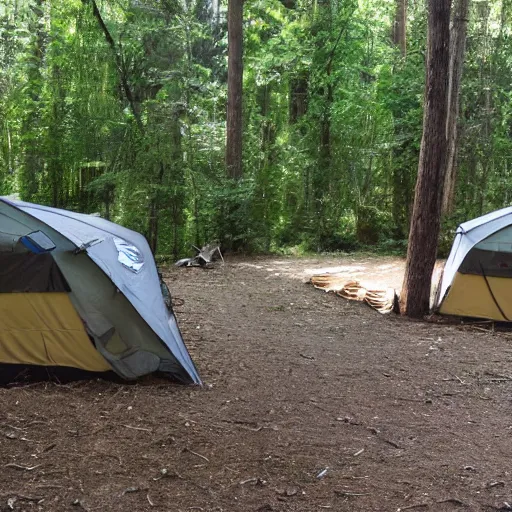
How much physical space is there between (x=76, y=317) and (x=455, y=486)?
3165 millimetres

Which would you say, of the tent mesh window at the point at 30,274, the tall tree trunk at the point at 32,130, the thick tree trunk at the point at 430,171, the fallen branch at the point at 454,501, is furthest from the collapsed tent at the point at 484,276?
the tall tree trunk at the point at 32,130

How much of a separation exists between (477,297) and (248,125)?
992 cm

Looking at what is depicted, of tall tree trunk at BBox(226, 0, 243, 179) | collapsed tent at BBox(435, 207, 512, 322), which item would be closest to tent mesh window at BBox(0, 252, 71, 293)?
collapsed tent at BBox(435, 207, 512, 322)

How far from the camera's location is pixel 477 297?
7730 millimetres

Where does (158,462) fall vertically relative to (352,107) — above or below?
below

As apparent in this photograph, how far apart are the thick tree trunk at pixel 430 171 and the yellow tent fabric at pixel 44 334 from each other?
4907mm

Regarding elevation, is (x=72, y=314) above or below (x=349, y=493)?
above

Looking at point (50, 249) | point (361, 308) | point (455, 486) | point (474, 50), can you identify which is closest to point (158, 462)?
point (455, 486)

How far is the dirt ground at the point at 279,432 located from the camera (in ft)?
10.2

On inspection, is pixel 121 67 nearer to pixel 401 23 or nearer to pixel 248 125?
pixel 248 125

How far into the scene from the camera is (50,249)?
4727 millimetres

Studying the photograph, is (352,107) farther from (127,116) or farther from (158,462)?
(158,462)

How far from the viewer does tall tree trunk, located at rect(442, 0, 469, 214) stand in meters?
11.7

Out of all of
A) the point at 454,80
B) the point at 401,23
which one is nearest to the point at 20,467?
the point at 454,80
